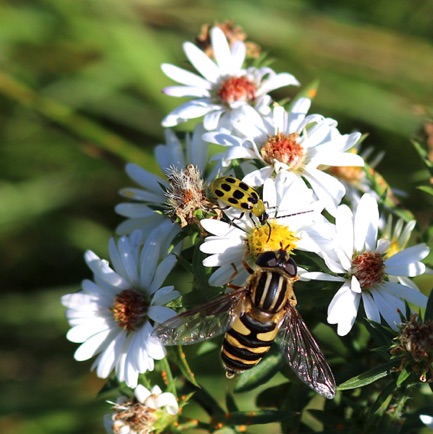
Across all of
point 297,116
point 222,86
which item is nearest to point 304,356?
point 297,116

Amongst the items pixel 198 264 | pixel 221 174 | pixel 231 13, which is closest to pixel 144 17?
pixel 231 13

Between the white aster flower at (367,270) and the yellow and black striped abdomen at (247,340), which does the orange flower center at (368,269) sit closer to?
the white aster flower at (367,270)

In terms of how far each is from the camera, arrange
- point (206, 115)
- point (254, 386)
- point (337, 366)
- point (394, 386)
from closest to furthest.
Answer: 1. point (394, 386)
2. point (254, 386)
3. point (337, 366)
4. point (206, 115)

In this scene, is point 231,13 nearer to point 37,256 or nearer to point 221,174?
point 37,256

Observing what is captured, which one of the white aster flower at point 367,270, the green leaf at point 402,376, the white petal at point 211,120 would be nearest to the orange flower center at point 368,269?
the white aster flower at point 367,270

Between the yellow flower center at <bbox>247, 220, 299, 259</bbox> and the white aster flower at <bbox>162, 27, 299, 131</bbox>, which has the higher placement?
the white aster flower at <bbox>162, 27, 299, 131</bbox>

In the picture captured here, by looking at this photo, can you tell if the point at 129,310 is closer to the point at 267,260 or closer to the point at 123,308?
the point at 123,308

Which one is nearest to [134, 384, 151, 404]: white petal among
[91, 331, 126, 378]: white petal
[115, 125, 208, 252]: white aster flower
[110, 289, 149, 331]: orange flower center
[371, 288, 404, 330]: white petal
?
[91, 331, 126, 378]: white petal

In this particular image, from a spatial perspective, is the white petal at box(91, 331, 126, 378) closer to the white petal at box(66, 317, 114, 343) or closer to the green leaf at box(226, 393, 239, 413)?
the white petal at box(66, 317, 114, 343)
